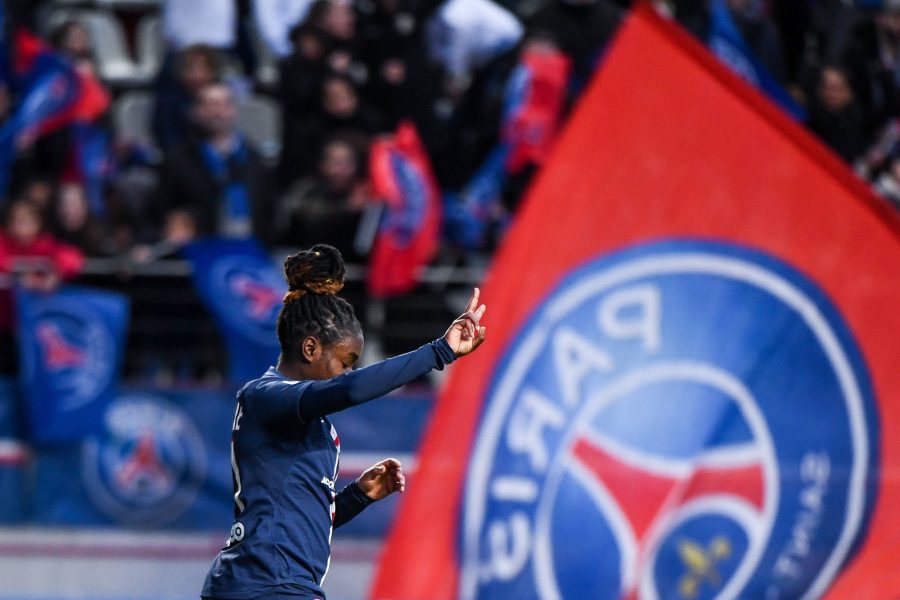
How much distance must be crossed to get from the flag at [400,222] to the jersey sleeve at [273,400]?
486 cm

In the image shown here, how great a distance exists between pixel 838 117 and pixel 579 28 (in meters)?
1.55

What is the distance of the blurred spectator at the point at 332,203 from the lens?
936 centimetres

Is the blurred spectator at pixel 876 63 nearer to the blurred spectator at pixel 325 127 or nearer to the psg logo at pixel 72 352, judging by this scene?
the blurred spectator at pixel 325 127

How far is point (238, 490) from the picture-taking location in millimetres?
4441

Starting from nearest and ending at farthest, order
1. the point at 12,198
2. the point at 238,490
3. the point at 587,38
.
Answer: the point at 238,490 → the point at 12,198 → the point at 587,38

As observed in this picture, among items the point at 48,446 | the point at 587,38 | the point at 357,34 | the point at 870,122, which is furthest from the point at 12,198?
the point at 870,122

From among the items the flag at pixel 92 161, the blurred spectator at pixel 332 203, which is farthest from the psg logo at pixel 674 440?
the flag at pixel 92 161

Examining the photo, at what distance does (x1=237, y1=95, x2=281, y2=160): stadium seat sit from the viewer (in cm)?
1091

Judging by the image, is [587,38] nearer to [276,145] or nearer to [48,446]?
[276,145]

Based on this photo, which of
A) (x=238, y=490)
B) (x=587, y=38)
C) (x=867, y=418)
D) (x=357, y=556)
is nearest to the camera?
Result: (x=238, y=490)

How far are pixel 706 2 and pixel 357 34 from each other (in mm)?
2036

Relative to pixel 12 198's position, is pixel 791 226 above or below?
above

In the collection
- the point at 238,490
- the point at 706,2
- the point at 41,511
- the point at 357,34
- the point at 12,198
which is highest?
the point at 706,2

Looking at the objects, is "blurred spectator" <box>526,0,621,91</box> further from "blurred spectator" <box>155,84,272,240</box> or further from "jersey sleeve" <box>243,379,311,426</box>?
"jersey sleeve" <box>243,379,311,426</box>
